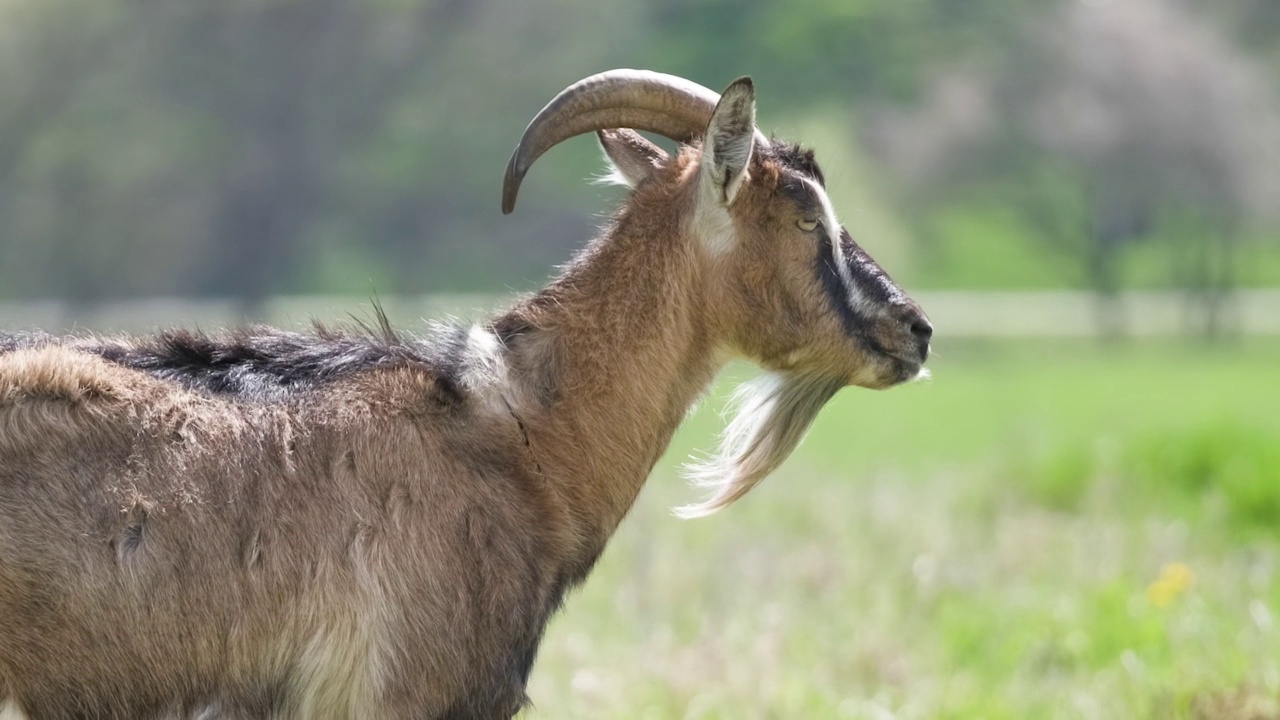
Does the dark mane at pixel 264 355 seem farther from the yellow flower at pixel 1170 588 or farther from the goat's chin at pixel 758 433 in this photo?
the yellow flower at pixel 1170 588

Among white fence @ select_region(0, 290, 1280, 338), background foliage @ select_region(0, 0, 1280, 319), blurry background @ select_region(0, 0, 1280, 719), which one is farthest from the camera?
background foliage @ select_region(0, 0, 1280, 319)

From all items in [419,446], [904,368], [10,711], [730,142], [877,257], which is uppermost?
[877,257]

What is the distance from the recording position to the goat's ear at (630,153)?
6145 millimetres

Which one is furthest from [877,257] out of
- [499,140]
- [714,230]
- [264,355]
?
[264,355]

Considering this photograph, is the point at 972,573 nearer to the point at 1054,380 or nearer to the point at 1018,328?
the point at 1054,380

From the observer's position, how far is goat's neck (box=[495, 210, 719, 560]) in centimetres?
575

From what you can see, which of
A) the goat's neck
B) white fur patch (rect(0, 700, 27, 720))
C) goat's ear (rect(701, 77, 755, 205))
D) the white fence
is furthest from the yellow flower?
the white fence

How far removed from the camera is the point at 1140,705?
24.3 ft

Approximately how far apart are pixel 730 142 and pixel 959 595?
16.5ft

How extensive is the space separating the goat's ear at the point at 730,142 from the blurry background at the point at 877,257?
1369mm

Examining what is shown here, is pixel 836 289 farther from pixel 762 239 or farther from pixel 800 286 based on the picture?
pixel 762 239

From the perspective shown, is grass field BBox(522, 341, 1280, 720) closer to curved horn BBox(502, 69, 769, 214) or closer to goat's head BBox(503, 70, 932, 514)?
goat's head BBox(503, 70, 932, 514)

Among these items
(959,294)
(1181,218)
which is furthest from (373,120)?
(1181,218)

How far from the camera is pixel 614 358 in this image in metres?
5.82
